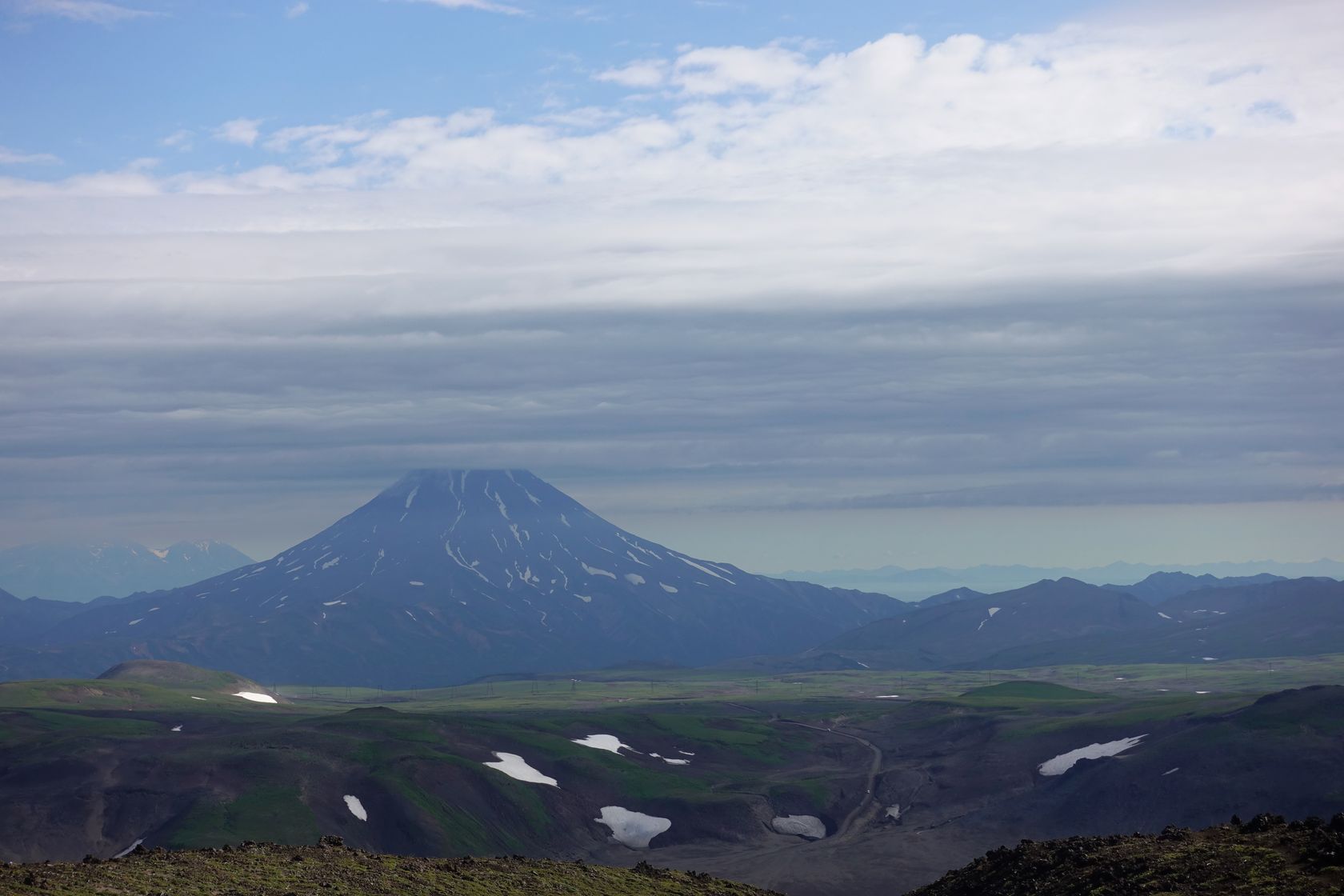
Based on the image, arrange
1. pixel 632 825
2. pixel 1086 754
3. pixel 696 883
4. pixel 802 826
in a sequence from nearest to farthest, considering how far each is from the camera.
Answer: pixel 696 883
pixel 632 825
pixel 802 826
pixel 1086 754

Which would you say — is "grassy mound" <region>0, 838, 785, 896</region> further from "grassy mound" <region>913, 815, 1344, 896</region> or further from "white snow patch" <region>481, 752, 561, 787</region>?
"white snow patch" <region>481, 752, 561, 787</region>

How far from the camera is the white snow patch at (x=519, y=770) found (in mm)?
184750

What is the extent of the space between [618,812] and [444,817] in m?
29.5

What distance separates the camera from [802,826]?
17512cm

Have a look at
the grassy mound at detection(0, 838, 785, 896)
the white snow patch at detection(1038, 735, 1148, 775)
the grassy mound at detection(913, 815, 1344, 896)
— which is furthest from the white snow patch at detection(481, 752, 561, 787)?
the grassy mound at detection(913, 815, 1344, 896)

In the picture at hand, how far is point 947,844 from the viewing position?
161 meters

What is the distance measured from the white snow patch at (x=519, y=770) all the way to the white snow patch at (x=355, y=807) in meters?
25.5

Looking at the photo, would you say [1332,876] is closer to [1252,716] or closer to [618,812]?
[618,812]

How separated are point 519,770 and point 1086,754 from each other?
8324 centimetres

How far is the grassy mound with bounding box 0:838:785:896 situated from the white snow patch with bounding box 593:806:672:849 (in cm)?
9348

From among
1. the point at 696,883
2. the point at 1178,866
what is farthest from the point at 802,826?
the point at 1178,866

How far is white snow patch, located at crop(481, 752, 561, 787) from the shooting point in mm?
184750

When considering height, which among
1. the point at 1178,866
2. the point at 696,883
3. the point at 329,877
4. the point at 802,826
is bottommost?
the point at 802,826

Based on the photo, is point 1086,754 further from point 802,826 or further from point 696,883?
point 696,883
